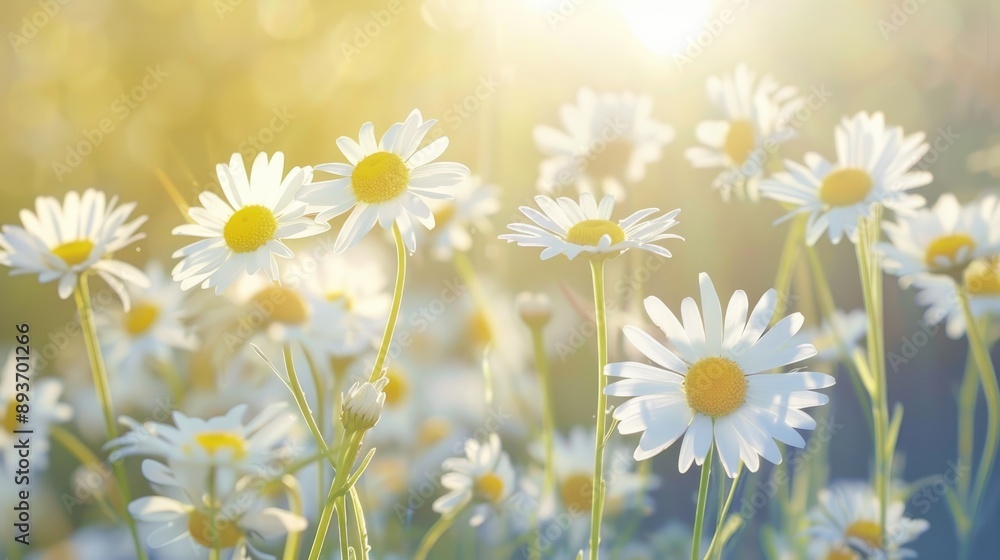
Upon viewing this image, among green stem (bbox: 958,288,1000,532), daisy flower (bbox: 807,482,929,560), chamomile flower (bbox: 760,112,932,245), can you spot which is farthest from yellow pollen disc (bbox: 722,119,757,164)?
daisy flower (bbox: 807,482,929,560)

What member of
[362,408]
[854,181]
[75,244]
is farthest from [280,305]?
[854,181]

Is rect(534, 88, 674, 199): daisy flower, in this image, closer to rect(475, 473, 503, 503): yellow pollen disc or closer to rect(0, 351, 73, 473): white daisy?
rect(475, 473, 503, 503): yellow pollen disc

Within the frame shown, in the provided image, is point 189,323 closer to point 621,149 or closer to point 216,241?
point 216,241

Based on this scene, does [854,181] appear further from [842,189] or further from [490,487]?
[490,487]

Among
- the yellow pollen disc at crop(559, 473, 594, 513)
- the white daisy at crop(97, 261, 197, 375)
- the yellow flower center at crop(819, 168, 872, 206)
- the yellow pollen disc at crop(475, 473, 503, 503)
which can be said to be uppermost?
the yellow flower center at crop(819, 168, 872, 206)

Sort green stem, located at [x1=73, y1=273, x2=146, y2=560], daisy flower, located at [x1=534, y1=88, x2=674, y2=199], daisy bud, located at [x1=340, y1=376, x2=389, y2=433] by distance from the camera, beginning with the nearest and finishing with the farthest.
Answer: daisy bud, located at [x1=340, y1=376, x2=389, y2=433] < green stem, located at [x1=73, y1=273, x2=146, y2=560] < daisy flower, located at [x1=534, y1=88, x2=674, y2=199]

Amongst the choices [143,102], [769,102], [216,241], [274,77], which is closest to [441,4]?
[274,77]

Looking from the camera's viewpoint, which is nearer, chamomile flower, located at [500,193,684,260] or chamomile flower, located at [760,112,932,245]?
chamomile flower, located at [500,193,684,260]

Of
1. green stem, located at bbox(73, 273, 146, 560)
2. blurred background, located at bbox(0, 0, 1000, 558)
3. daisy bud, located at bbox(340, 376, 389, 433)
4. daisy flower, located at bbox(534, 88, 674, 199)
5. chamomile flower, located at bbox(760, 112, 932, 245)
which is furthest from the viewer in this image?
blurred background, located at bbox(0, 0, 1000, 558)
